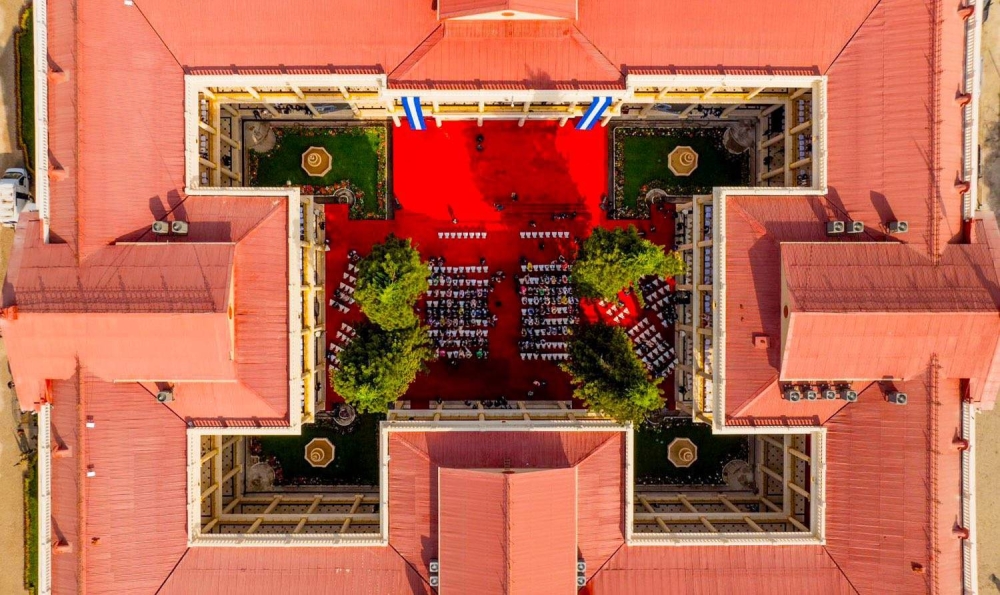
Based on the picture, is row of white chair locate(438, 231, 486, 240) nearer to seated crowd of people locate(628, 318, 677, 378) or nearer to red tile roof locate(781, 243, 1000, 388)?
→ seated crowd of people locate(628, 318, 677, 378)

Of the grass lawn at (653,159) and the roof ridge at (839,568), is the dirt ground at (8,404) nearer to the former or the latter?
the grass lawn at (653,159)

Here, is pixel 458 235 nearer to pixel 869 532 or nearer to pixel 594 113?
pixel 594 113

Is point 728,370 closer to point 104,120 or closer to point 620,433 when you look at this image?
point 620,433

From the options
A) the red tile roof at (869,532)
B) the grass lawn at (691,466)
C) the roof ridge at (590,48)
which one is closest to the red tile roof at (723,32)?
the roof ridge at (590,48)

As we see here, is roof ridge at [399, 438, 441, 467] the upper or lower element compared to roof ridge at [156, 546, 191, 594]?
upper

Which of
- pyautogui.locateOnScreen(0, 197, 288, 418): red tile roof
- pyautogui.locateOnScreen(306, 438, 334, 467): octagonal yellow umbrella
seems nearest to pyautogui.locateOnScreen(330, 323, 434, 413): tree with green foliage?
pyautogui.locateOnScreen(0, 197, 288, 418): red tile roof

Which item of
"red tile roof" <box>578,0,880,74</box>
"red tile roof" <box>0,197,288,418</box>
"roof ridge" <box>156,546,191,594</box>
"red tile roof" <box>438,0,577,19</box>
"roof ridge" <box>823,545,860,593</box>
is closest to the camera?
"red tile roof" <box>0,197,288,418</box>

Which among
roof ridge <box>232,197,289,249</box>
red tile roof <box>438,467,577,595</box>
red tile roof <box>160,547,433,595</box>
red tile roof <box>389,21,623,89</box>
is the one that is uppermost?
red tile roof <box>389,21,623,89</box>
